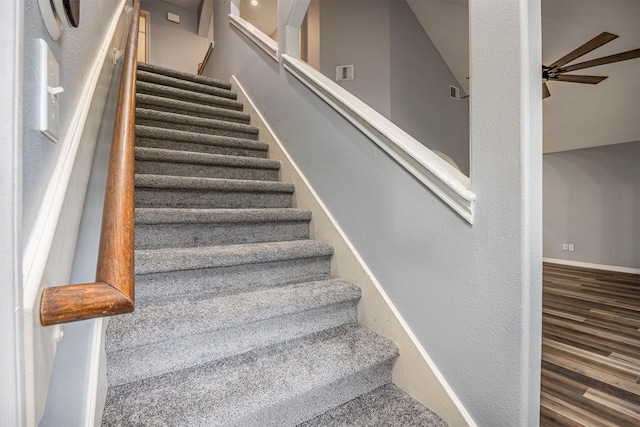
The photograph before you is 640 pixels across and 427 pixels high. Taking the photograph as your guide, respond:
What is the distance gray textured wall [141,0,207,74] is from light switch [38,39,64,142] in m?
5.67

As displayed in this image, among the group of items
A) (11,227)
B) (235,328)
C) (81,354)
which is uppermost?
(11,227)

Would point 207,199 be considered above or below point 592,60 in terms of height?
below

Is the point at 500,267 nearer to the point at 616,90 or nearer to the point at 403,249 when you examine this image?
the point at 403,249

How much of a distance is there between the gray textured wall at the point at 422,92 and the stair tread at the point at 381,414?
11.6 feet

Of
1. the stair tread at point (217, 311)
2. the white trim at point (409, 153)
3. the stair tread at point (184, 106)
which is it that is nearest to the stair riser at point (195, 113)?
the stair tread at point (184, 106)

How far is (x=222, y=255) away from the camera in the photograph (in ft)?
4.41

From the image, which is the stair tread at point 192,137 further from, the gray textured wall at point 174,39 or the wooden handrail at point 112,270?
the gray textured wall at point 174,39

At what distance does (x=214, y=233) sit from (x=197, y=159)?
0.58 meters

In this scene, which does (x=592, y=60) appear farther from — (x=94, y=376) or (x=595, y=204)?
(x=94, y=376)

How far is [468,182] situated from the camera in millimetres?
1064

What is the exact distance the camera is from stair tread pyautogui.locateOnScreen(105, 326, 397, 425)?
90cm

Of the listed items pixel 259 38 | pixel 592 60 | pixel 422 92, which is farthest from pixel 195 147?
pixel 422 92

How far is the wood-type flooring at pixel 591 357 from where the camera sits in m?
1.51

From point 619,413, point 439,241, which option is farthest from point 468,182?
point 619,413
